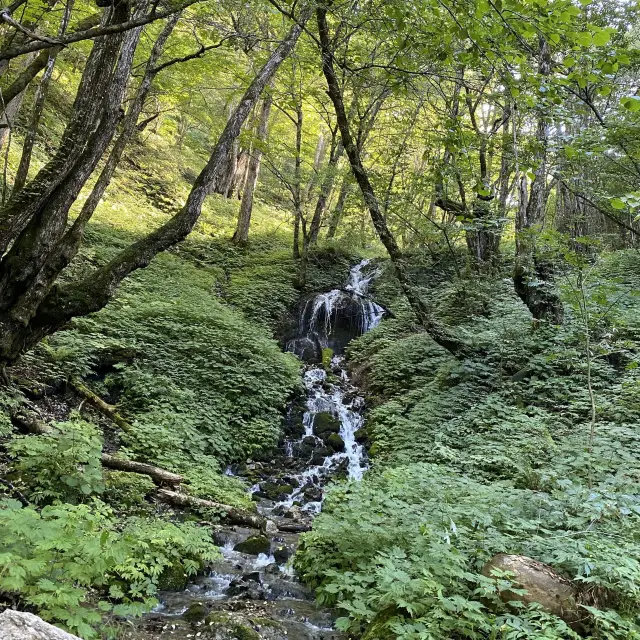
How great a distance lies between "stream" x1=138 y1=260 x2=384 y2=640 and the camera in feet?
13.5

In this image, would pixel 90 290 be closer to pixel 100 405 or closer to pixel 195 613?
pixel 100 405

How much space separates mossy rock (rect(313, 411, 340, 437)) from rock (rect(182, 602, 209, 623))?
238 inches

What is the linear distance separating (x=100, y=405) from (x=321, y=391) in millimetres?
5641

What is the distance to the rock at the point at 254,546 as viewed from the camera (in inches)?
227

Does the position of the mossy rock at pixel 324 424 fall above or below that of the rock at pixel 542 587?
below

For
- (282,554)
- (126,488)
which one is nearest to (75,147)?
(126,488)

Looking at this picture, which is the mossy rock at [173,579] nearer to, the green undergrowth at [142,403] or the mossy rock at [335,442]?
the green undergrowth at [142,403]

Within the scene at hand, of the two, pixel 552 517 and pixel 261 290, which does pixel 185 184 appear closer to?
pixel 261 290

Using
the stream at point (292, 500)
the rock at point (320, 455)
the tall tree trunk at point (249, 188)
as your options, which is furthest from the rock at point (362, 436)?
the tall tree trunk at point (249, 188)

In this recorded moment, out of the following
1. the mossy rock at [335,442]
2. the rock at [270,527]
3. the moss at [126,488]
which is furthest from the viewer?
the mossy rock at [335,442]

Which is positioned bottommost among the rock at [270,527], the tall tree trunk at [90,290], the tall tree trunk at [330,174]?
the rock at [270,527]

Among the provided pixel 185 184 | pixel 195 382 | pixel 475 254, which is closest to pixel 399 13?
pixel 195 382

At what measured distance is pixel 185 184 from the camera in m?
20.8

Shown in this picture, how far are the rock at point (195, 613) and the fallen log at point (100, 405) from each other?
3.81 meters
